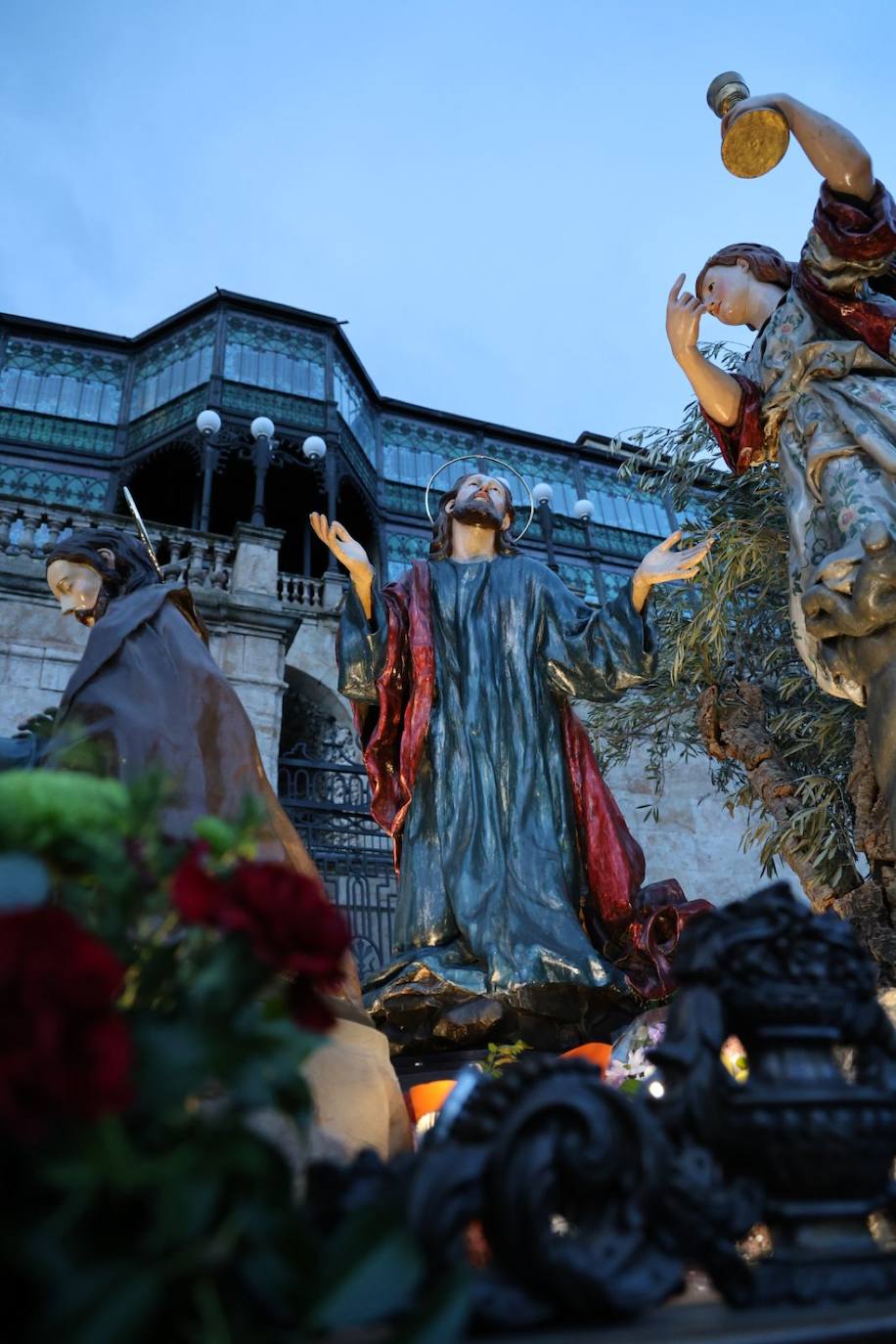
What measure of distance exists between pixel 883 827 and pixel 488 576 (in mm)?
2022

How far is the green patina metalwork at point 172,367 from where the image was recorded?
17.2 metres

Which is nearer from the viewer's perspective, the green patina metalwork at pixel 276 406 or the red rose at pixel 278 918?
the red rose at pixel 278 918

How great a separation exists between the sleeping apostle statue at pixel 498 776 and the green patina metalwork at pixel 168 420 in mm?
13063

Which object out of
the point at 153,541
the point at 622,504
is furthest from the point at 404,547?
the point at 153,541

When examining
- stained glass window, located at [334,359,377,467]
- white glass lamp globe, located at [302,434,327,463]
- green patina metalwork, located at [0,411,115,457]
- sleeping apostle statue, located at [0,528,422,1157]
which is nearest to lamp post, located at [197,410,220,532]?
white glass lamp globe, located at [302,434,327,463]

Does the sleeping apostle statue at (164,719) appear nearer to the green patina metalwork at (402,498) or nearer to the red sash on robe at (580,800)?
the red sash on robe at (580,800)

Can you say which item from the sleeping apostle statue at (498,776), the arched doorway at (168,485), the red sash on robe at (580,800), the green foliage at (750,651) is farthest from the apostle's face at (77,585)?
the arched doorway at (168,485)

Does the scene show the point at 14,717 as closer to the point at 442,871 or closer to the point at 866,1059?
the point at 442,871

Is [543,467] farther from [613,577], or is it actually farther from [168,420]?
[168,420]

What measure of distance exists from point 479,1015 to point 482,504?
2422mm

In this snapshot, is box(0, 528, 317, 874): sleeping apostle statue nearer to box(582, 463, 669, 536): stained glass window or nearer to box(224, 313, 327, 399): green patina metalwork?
box(224, 313, 327, 399): green patina metalwork

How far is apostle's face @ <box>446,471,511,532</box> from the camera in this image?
4.76 metres

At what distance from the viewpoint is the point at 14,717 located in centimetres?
809

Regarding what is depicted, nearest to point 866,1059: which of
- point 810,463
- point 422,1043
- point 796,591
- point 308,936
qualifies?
point 308,936
